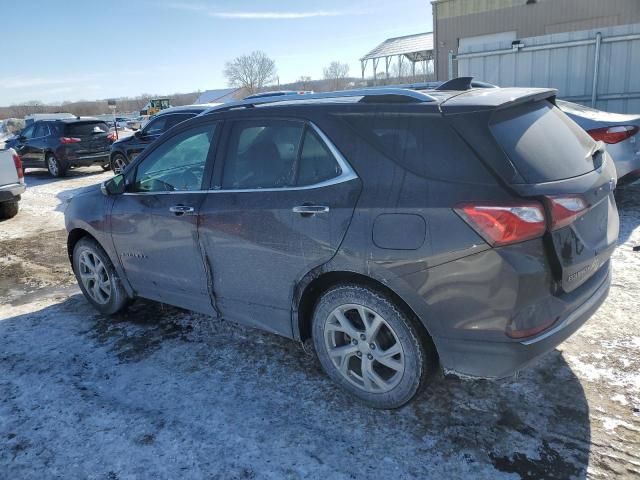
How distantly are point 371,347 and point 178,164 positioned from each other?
2008mm

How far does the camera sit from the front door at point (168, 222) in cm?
349

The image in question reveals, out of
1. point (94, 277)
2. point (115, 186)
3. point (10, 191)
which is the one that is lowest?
point (94, 277)

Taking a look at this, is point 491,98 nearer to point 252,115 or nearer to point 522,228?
point 522,228

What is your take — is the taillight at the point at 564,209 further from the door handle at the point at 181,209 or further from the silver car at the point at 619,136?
the silver car at the point at 619,136

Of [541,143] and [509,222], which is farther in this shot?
[541,143]

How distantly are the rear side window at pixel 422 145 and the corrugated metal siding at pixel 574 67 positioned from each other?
31.6 feet

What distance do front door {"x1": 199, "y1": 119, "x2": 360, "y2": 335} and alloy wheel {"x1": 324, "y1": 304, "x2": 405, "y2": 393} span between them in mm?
331

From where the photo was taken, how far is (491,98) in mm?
2617

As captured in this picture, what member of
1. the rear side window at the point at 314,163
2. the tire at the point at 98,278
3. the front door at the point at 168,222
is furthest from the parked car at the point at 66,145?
the rear side window at the point at 314,163

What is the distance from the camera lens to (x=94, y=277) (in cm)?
450

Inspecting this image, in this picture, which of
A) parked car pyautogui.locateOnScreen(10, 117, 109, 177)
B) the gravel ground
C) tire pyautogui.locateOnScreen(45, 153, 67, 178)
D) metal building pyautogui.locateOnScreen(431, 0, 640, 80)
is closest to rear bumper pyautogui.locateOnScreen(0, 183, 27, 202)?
the gravel ground

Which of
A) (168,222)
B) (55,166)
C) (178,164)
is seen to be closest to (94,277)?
(168,222)

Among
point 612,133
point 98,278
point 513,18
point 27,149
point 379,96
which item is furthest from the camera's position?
point 513,18

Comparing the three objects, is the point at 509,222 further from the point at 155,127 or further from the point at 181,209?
the point at 155,127
